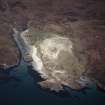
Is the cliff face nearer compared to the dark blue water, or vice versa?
the dark blue water

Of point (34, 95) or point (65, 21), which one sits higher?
point (65, 21)

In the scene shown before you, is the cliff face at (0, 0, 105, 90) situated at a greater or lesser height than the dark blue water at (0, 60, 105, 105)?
greater

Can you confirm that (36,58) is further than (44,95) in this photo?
Yes

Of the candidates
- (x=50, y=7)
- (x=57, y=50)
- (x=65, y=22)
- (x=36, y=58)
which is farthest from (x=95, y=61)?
(x=50, y=7)

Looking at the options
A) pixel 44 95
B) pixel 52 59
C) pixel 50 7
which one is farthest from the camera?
pixel 50 7

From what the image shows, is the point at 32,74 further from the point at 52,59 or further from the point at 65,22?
the point at 65,22

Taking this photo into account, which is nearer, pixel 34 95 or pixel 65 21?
pixel 34 95

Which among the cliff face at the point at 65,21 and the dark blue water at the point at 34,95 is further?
the cliff face at the point at 65,21

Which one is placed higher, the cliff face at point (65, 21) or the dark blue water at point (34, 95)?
the cliff face at point (65, 21)
